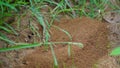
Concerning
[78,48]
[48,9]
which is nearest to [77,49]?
[78,48]

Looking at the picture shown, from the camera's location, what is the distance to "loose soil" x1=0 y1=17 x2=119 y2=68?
5.60 ft

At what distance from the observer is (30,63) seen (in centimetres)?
170

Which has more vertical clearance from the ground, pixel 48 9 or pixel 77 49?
pixel 48 9

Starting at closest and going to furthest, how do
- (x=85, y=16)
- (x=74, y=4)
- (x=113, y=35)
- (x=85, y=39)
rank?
(x=85, y=39), (x=113, y=35), (x=85, y=16), (x=74, y=4)

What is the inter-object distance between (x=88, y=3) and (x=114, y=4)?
0.86ft

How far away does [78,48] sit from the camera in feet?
6.04

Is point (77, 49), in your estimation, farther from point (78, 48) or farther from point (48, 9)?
point (48, 9)

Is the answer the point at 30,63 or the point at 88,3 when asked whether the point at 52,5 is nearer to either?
the point at 88,3

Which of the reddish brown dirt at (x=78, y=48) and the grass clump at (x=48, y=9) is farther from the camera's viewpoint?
the grass clump at (x=48, y=9)

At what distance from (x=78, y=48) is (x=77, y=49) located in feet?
0.05

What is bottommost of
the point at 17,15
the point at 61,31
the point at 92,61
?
the point at 92,61

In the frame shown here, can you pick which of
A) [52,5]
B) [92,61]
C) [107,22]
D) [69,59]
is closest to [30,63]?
[69,59]

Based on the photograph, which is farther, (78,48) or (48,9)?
(48,9)

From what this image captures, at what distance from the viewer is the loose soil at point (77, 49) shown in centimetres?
171
